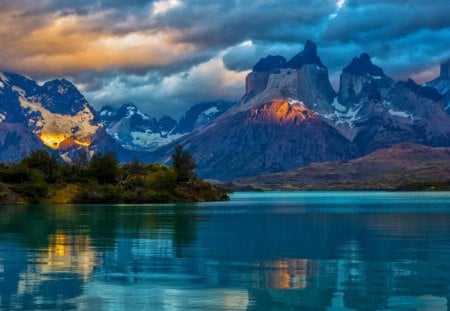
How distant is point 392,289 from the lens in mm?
42344

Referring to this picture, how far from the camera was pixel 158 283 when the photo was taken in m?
44.6

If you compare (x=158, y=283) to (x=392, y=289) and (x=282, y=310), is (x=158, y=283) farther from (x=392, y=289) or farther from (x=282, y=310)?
(x=392, y=289)

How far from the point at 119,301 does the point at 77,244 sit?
34466mm

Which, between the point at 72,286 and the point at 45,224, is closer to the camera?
the point at 72,286

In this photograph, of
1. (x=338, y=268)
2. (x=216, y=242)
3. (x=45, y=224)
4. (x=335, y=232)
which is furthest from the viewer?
(x=45, y=224)

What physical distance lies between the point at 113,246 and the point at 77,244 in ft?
13.5

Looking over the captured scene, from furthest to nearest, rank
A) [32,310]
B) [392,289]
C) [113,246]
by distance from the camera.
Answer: [113,246] → [392,289] → [32,310]

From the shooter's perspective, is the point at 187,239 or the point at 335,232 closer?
the point at 187,239

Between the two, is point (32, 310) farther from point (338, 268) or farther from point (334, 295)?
point (338, 268)

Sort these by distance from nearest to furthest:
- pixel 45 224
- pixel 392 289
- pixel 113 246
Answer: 1. pixel 392 289
2. pixel 113 246
3. pixel 45 224

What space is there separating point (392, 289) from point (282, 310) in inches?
389

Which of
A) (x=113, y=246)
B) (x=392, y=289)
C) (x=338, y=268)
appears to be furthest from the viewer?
(x=113, y=246)

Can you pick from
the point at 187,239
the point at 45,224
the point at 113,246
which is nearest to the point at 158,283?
the point at 113,246

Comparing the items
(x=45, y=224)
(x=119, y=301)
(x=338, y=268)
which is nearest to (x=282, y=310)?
(x=119, y=301)
